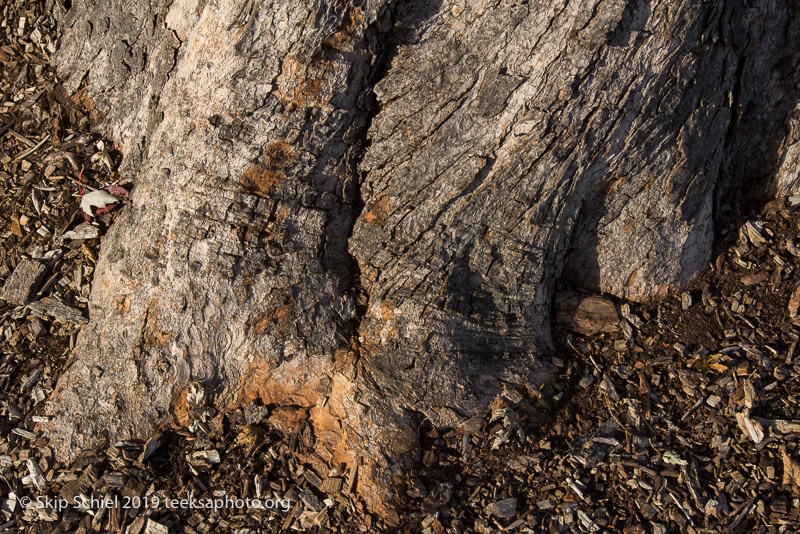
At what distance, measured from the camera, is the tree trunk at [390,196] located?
242 cm

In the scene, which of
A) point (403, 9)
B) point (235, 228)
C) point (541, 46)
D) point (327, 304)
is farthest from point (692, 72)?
point (235, 228)

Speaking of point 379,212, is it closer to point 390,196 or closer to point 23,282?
point 390,196

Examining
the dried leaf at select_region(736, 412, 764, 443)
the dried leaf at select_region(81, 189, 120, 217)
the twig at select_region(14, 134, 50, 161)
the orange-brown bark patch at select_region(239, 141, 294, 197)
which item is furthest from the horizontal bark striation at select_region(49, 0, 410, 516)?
the dried leaf at select_region(736, 412, 764, 443)

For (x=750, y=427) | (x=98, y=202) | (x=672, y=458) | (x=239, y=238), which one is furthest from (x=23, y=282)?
(x=750, y=427)

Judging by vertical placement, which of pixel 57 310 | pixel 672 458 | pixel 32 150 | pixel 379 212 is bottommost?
pixel 57 310

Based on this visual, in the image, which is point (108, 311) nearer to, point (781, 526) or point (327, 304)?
point (327, 304)

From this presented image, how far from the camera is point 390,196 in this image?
260cm

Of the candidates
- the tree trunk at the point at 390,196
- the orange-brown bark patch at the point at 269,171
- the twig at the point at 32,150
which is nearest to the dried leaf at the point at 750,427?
the tree trunk at the point at 390,196

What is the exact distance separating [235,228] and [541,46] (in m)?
1.56

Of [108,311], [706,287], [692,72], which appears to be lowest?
[108,311]

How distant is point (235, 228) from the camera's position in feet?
8.30

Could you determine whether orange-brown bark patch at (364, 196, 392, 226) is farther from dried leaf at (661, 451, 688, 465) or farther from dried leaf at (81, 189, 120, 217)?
dried leaf at (661, 451, 688, 465)

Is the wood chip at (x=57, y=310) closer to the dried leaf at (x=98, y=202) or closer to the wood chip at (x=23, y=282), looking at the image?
the wood chip at (x=23, y=282)

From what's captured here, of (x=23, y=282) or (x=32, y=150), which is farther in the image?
(x=32, y=150)
